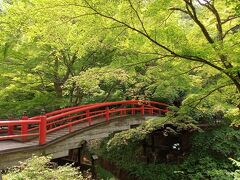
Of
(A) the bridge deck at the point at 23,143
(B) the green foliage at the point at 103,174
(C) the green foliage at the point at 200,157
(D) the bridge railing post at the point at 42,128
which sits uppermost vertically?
(D) the bridge railing post at the point at 42,128

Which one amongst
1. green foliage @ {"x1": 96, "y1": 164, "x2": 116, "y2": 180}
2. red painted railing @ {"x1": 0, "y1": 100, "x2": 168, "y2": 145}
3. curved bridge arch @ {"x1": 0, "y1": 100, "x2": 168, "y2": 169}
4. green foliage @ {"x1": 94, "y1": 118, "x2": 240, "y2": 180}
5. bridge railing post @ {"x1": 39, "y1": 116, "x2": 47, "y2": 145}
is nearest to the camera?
curved bridge arch @ {"x1": 0, "y1": 100, "x2": 168, "y2": 169}

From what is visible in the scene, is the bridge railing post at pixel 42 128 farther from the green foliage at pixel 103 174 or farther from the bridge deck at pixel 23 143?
the green foliage at pixel 103 174

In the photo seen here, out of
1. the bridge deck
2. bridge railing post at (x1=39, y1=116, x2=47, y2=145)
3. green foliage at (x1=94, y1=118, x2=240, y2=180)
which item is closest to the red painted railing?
bridge railing post at (x1=39, y1=116, x2=47, y2=145)

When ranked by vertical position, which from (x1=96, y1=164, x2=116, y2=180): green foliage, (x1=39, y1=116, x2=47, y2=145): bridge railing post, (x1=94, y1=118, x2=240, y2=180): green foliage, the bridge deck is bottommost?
(x1=96, y1=164, x2=116, y2=180): green foliage

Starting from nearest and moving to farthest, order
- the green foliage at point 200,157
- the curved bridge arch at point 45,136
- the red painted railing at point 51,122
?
the curved bridge arch at point 45,136, the red painted railing at point 51,122, the green foliage at point 200,157

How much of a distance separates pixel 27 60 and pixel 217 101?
7879 millimetres

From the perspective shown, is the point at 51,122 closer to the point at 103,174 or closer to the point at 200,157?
the point at 103,174

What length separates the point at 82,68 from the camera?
1295 cm

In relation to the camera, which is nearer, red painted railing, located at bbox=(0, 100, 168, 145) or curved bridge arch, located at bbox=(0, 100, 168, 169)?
curved bridge arch, located at bbox=(0, 100, 168, 169)

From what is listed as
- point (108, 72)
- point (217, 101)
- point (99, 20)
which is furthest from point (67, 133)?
point (217, 101)

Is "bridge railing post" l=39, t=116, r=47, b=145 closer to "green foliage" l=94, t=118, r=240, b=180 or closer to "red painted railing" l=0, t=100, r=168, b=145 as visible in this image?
"red painted railing" l=0, t=100, r=168, b=145

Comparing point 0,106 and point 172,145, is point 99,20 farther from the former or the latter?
point 172,145

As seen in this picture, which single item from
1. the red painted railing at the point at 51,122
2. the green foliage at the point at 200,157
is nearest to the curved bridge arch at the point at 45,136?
the red painted railing at the point at 51,122

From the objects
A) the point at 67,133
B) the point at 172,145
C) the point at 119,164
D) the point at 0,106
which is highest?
the point at 0,106
